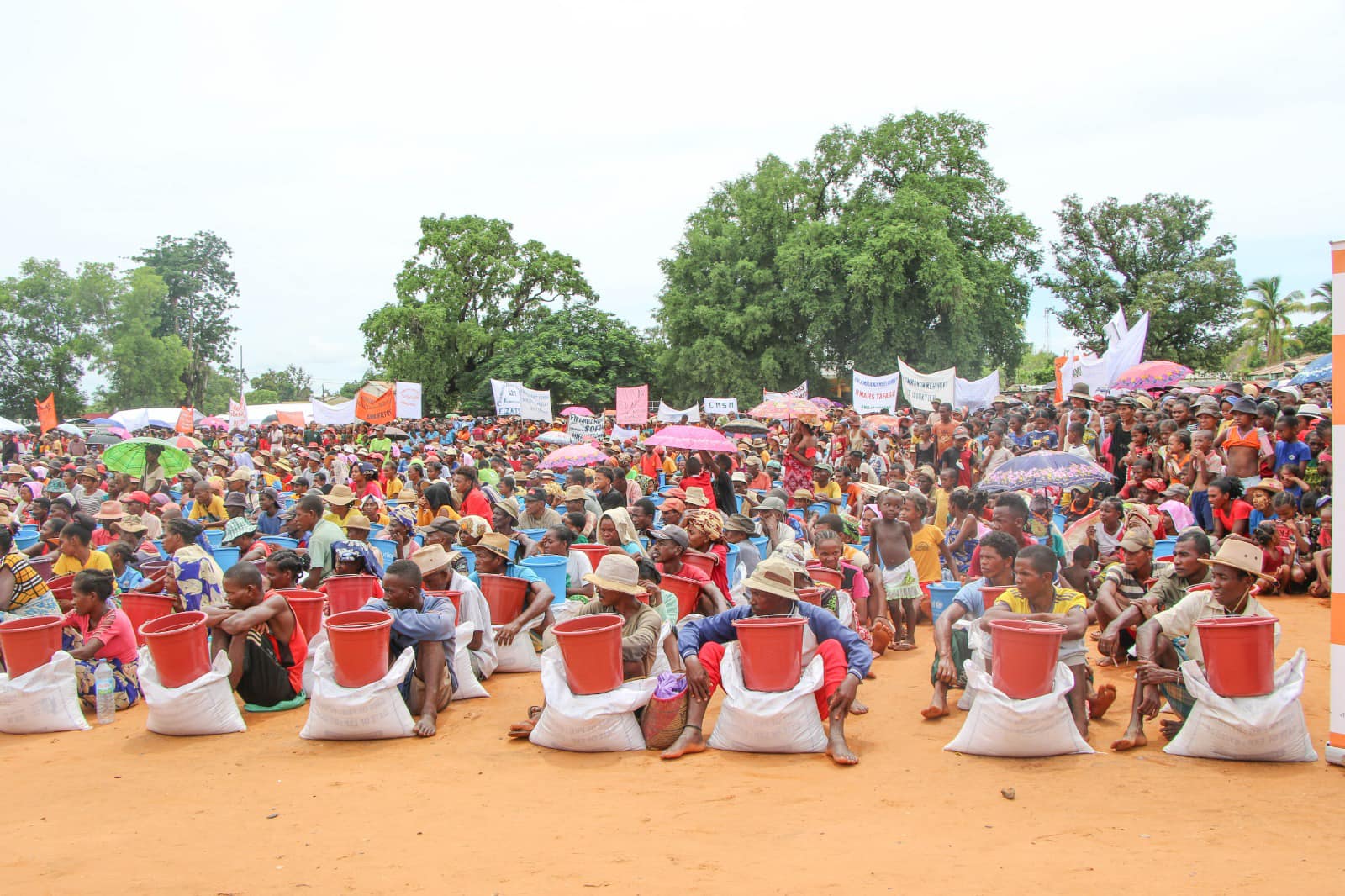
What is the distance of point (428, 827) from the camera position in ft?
14.4

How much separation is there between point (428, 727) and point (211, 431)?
35.8 meters

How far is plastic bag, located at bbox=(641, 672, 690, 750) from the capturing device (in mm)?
5492

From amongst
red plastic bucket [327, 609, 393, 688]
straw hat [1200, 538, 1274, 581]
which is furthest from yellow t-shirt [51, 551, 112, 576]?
straw hat [1200, 538, 1274, 581]

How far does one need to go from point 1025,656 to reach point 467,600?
3637 millimetres

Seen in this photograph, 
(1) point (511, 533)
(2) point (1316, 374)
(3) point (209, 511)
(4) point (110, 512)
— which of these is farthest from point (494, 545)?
(2) point (1316, 374)

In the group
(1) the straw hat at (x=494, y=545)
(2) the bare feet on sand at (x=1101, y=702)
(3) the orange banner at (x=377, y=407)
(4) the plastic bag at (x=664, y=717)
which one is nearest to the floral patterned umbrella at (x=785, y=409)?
(3) the orange banner at (x=377, y=407)

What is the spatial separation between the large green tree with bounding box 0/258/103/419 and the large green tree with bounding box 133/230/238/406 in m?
13.2

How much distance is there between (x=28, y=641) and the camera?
6.13m

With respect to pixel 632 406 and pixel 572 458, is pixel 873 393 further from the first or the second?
pixel 572 458

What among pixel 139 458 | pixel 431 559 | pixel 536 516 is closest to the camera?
pixel 431 559

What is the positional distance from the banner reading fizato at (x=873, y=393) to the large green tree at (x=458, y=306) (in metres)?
24.4

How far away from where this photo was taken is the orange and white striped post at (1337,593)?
4746 mm

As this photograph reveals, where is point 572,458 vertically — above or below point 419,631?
above

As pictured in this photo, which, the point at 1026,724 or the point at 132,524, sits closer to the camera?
the point at 1026,724
